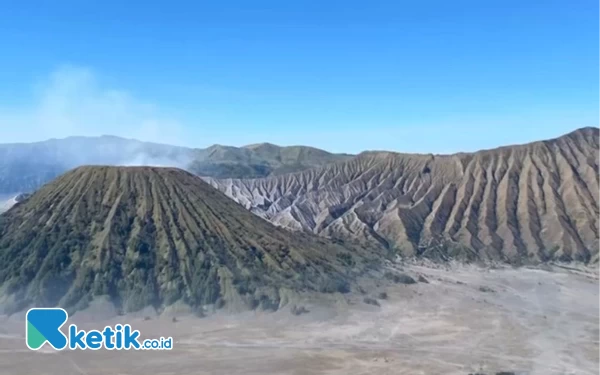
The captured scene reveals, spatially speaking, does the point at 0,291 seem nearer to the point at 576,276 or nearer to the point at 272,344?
the point at 272,344

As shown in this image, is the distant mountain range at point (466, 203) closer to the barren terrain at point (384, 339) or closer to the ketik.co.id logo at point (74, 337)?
the barren terrain at point (384, 339)

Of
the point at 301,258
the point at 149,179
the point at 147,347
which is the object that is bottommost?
the point at 147,347

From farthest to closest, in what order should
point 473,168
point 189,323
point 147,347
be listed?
point 473,168
point 189,323
point 147,347

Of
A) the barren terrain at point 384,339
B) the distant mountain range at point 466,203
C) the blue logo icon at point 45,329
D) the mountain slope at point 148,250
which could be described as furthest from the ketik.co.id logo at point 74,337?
the distant mountain range at point 466,203

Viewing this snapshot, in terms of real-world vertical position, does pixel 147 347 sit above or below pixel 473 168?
below

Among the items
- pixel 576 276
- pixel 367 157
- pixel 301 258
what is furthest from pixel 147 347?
pixel 367 157

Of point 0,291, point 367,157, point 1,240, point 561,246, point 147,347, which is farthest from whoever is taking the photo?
point 367,157

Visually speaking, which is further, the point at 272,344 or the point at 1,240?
the point at 1,240

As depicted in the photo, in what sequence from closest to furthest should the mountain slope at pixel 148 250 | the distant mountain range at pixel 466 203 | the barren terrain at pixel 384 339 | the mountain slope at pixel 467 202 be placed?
the barren terrain at pixel 384 339
the mountain slope at pixel 148 250
the distant mountain range at pixel 466 203
the mountain slope at pixel 467 202

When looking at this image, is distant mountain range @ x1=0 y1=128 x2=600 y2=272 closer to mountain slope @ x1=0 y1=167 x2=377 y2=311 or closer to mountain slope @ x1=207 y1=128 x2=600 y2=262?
mountain slope @ x1=207 y1=128 x2=600 y2=262
